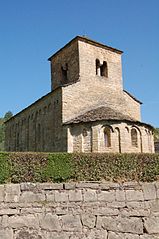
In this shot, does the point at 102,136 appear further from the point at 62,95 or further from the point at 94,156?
the point at 94,156

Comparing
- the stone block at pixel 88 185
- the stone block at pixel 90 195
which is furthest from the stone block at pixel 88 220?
the stone block at pixel 88 185

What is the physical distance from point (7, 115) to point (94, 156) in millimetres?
108294

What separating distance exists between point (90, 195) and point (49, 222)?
158cm

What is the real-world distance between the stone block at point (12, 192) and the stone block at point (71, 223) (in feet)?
5.35

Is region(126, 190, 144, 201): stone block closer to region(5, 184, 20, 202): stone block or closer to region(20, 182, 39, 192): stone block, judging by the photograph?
region(20, 182, 39, 192): stone block

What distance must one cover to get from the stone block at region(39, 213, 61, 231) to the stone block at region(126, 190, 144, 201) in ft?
8.18

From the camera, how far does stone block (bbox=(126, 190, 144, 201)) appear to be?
9719 millimetres

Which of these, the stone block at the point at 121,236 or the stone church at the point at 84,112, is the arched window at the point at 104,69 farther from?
the stone block at the point at 121,236

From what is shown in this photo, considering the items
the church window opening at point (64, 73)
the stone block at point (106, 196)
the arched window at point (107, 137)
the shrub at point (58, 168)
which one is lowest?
the stone block at point (106, 196)

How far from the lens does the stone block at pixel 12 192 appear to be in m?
9.10

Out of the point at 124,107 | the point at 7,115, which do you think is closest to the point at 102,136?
the point at 124,107

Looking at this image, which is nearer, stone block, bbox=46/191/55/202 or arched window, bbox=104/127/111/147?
stone block, bbox=46/191/55/202

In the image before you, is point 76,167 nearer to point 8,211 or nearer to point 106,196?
point 106,196

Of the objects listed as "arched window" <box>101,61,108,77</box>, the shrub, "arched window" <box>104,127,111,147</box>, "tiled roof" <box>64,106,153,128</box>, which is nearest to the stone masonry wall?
the shrub
